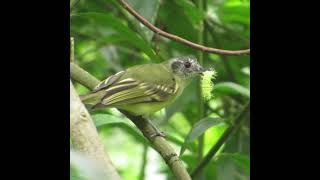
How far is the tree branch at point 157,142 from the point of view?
7.36 feet

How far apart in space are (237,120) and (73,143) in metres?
2.00

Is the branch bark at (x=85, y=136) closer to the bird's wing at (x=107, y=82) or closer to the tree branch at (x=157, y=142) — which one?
the tree branch at (x=157, y=142)

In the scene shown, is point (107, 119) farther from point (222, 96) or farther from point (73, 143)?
point (222, 96)

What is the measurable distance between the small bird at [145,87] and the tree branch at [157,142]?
0.14 meters

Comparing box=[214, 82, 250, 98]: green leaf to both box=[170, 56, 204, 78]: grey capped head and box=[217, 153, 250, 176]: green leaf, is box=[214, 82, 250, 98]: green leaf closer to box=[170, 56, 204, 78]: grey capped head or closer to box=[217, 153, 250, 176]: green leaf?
box=[217, 153, 250, 176]: green leaf

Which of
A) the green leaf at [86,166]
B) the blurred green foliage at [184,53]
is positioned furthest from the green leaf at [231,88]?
the green leaf at [86,166]

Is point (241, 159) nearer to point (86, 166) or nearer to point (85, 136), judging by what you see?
point (85, 136)

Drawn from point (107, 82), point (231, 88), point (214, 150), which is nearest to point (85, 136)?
point (214, 150)

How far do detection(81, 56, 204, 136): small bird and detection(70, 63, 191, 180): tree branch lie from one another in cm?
14

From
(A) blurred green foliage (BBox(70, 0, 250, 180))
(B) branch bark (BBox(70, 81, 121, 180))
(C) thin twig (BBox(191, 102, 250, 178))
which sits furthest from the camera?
(A) blurred green foliage (BBox(70, 0, 250, 180))

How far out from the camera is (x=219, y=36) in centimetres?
431

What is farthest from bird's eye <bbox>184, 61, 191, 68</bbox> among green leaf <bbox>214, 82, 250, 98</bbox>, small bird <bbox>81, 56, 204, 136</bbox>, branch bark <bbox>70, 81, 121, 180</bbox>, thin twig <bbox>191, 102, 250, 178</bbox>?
branch bark <bbox>70, 81, 121, 180</bbox>

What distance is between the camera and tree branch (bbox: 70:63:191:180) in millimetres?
2242
